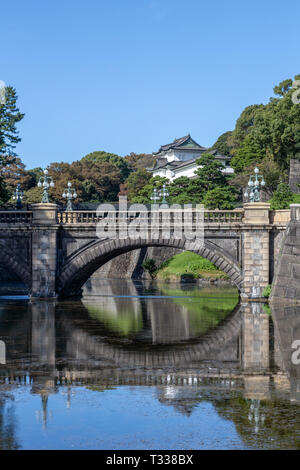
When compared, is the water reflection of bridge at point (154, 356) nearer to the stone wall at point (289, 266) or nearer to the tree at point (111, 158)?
the stone wall at point (289, 266)

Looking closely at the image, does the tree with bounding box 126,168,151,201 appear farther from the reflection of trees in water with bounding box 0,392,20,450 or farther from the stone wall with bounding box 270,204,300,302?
the reflection of trees in water with bounding box 0,392,20,450

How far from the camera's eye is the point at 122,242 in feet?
131

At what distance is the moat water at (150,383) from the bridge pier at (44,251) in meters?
9.96

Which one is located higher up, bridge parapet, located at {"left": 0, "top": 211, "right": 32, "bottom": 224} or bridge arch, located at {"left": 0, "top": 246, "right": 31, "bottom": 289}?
bridge parapet, located at {"left": 0, "top": 211, "right": 32, "bottom": 224}

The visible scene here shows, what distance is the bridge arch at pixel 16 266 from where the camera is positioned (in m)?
40.4

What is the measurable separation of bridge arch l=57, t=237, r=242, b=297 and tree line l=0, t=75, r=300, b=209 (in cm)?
1199

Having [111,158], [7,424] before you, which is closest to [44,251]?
[7,424]

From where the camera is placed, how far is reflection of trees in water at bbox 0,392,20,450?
11062mm

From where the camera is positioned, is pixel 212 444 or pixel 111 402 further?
pixel 111 402

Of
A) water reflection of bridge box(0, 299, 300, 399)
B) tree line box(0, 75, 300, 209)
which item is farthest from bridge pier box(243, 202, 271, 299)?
tree line box(0, 75, 300, 209)

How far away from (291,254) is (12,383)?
23.7m

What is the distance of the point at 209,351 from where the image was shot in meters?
20.7

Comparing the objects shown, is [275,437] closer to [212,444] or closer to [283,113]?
[212,444]
